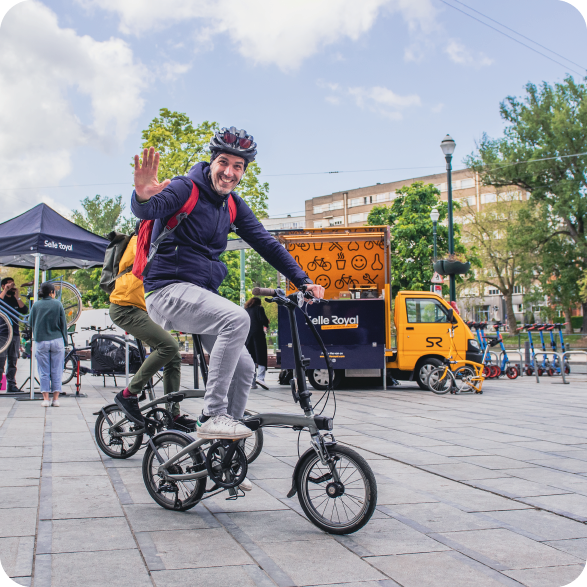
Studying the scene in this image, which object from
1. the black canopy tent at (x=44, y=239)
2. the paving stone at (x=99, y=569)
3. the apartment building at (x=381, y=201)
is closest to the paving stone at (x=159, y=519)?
the paving stone at (x=99, y=569)

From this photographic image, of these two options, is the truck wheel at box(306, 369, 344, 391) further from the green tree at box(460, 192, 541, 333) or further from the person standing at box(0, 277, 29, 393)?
the green tree at box(460, 192, 541, 333)

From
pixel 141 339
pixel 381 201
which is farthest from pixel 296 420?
pixel 381 201

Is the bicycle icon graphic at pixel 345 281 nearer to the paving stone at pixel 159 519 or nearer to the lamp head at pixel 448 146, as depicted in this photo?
the lamp head at pixel 448 146

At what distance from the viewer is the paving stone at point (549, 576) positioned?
8.90 feet

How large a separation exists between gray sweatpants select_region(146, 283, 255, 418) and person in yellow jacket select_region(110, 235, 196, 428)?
1.06 m

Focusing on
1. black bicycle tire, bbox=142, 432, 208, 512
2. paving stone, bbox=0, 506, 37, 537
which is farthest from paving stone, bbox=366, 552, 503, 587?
paving stone, bbox=0, 506, 37, 537

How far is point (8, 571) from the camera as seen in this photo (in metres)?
2.76

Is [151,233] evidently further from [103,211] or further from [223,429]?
[103,211]

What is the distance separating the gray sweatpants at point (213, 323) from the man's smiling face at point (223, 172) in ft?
1.97

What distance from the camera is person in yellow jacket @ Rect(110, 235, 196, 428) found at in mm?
4836

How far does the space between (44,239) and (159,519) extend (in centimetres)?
767

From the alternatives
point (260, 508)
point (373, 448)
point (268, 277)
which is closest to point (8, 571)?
point (260, 508)

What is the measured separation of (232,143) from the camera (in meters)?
3.75

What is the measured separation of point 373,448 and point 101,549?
3.32m
